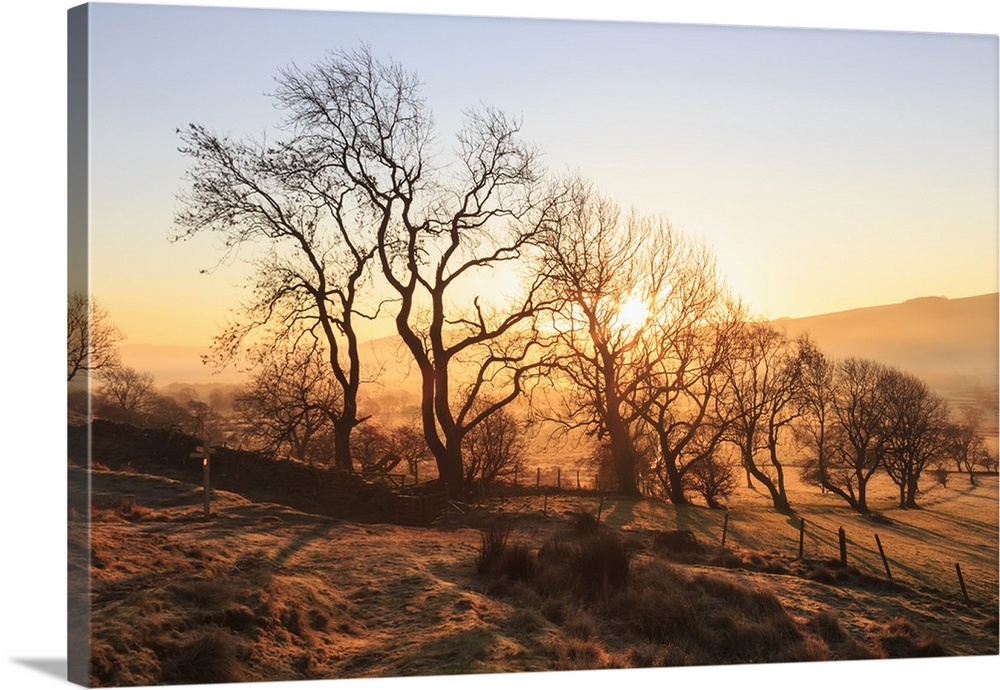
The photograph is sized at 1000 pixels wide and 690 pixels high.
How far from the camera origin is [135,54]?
30.5ft

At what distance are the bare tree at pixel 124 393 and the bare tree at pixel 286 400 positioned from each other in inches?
31.5

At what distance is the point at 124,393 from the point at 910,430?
21.2 feet

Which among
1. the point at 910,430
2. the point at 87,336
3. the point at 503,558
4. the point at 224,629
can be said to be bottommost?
the point at 224,629

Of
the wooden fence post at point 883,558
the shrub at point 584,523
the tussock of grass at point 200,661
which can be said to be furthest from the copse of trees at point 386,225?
the wooden fence post at point 883,558

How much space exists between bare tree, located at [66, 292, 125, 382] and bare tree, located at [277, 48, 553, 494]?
2128mm

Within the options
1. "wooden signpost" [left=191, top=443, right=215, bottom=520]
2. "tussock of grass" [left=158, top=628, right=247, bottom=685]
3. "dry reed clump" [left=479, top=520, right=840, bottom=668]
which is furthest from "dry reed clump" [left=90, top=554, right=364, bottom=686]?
"dry reed clump" [left=479, top=520, right=840, bottom=668]

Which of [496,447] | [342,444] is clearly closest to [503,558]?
[496,447]

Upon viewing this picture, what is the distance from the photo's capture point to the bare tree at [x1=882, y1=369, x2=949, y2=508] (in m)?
11.0

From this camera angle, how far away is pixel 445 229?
10680mm

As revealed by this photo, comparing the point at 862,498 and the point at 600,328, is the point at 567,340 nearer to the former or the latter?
the point at 600,328

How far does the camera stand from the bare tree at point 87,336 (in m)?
8.91

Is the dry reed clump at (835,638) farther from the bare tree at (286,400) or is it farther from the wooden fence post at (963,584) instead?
the bare tree at (286,400)

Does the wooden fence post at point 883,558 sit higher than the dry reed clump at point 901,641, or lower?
higher

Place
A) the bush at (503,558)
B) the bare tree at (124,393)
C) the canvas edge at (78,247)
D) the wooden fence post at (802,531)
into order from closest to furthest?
the canvas edge at (78,247), the bare tree at (124,393), the bush at (503,558), the wooden fence post at (802,531)
